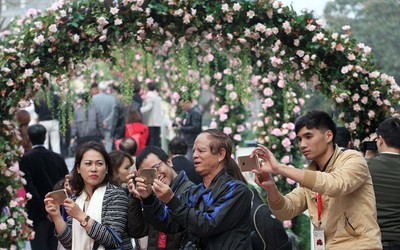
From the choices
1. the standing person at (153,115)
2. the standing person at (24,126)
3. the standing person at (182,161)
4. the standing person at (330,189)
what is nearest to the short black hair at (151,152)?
the standing person at (330,189)

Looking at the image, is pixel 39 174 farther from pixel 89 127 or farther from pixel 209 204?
pixel 89 127

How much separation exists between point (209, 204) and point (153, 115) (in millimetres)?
13119

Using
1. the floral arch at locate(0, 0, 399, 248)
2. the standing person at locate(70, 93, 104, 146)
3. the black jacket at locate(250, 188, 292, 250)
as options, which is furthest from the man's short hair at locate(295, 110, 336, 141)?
the standing person at locate(70, 93, 104, 146)

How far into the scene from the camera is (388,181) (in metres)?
7.95

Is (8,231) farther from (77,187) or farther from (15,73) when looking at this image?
(77,187)

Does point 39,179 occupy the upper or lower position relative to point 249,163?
lower

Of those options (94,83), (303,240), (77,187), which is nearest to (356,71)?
(303,240)

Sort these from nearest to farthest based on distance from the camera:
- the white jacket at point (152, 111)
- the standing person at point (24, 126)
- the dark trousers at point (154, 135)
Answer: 1. the standing person at point (24, 126)
2. the dark trousers at point (154, 135)
3. the white jacket at point (152, 111)

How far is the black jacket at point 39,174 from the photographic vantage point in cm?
1145

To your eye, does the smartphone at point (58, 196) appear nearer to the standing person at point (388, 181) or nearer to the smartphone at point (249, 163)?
the smartphone at point (249, 163)

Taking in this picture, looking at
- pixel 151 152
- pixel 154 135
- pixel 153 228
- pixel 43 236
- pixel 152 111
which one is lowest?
pixel 43 236

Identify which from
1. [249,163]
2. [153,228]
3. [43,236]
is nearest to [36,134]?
[43,236]

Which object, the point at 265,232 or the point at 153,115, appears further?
the point at 153,115

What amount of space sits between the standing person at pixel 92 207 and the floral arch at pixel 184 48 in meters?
3.05
